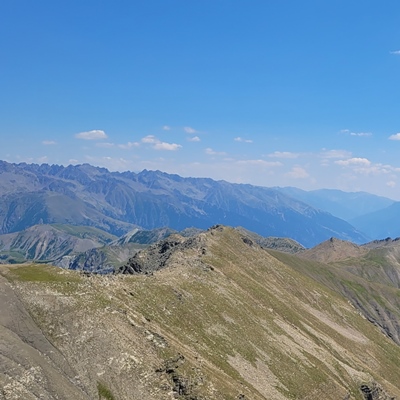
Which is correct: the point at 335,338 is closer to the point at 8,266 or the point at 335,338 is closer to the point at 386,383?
the point at 386,383

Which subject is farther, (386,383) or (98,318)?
(386,383)

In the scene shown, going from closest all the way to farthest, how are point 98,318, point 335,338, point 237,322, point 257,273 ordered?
1. point 98,318
2. point 237,322
3. point 335,338
4. point 257,273

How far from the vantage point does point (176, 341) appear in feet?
259

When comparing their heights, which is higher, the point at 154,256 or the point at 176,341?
the point at 154,256

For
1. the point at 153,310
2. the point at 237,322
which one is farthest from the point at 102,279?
the point at 237,322

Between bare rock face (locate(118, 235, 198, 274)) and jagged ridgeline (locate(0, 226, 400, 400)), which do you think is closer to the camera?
jagged ridgeline (locate(0, 226, 400, 400))

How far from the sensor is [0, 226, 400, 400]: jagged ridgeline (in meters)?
62.9

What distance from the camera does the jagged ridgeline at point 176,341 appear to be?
62.9 meters

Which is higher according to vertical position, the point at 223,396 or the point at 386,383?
the point at 223,396

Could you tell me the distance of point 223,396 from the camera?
6800 cm

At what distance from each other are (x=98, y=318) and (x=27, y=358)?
539 inches

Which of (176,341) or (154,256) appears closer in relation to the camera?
(176,341)

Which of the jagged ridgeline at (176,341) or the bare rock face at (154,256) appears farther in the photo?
the bare rock face at (154,256)

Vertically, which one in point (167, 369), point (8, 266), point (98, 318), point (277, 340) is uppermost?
point (8, 266)
